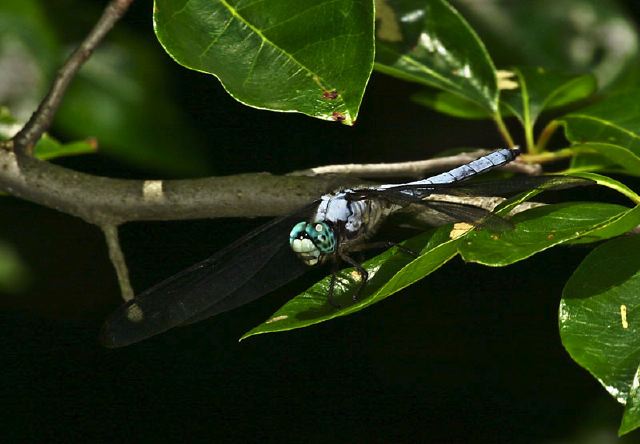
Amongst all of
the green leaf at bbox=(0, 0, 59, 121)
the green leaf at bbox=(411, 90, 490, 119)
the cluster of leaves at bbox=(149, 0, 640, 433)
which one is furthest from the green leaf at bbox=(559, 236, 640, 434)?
the green leaf at bbox=(0, 0, 59, 121)

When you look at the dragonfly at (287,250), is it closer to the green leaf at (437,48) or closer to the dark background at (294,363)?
the green leaf at (437,48)

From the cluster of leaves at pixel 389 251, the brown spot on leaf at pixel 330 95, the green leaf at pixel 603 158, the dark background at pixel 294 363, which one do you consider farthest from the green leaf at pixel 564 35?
the brown spot on leaf at pixel 330 95

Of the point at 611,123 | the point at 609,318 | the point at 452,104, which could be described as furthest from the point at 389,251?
the point at 452,104

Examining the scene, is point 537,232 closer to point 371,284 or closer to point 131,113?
point 371,284

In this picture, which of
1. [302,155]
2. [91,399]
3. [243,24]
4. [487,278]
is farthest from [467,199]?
[91,399]

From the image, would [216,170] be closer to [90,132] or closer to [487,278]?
[90,132]

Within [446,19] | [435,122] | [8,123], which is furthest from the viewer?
[435,122]

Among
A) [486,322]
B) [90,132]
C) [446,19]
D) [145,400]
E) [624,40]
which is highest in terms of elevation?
[90,132]
